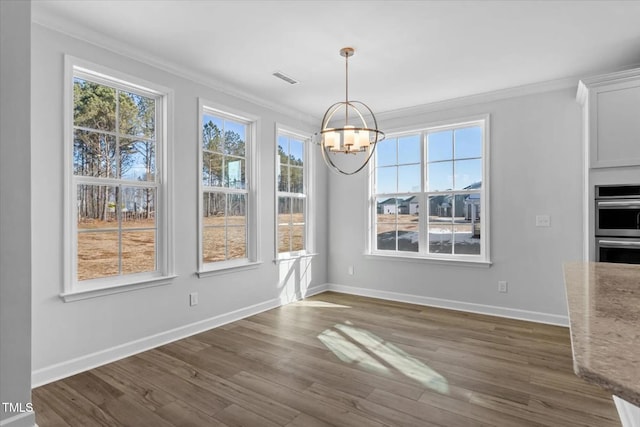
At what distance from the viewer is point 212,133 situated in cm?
398

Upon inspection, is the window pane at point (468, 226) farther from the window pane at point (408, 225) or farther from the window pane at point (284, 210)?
the window pane at point (284, 210)

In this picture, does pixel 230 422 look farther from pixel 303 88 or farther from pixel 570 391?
pixel 303 88

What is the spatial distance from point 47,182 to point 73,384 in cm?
150

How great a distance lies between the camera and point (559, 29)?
2793mm

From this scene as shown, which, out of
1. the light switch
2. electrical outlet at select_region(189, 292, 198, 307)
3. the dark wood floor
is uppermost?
the light switch

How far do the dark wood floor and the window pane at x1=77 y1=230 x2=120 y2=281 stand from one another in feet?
2.54

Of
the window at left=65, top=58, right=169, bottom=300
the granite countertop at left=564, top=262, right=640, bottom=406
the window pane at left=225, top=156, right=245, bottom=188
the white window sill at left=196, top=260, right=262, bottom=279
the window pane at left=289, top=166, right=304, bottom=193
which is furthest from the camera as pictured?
the window pane at left=289, top=166, right=304, bottom=193

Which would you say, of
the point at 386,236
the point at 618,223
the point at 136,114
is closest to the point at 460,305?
the point at 386,236

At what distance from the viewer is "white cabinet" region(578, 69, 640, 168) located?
3.13 metres

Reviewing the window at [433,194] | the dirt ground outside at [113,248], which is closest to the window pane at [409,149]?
the window at [433,194]

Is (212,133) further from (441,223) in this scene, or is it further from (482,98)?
(482,98)

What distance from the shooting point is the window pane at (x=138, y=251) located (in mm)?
3188

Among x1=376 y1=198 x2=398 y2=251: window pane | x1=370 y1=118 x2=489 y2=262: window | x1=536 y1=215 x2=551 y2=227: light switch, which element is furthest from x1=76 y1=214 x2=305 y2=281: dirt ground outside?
x1=536 y1=215 x2=551 y2=227: light switch

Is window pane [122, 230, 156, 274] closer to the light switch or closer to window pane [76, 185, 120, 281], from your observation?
window pane [76, 185, 120, 281]
